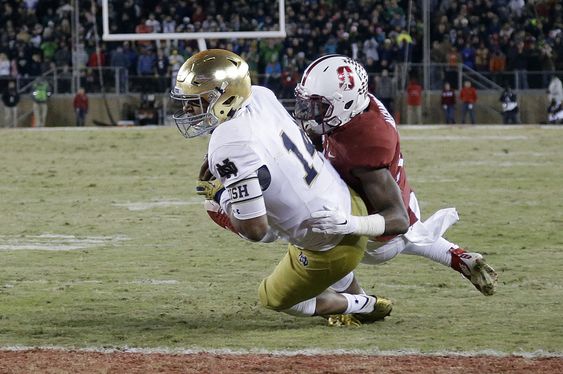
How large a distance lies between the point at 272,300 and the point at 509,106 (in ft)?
65.2

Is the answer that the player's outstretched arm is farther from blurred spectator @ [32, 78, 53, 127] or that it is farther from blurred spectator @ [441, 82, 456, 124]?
blurred spectator @ [32, 78, 53, 127]

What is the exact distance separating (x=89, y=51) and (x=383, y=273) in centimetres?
1904

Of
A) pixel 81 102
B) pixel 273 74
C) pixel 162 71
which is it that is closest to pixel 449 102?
pixel 273 74

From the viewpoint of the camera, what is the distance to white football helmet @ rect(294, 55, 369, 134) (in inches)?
214

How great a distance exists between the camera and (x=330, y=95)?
5422mm

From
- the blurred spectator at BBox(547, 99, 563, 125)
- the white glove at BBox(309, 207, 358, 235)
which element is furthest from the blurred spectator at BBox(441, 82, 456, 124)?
the white glove at BBox(309, 207, 358, 235)

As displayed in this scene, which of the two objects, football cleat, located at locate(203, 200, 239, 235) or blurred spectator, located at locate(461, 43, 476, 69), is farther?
blurred spectator, located at locate(461, 43, 476, 69)

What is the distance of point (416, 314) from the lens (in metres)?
6.24

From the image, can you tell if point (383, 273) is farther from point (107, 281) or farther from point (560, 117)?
point (560, 117)

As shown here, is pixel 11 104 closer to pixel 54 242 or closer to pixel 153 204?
pixel 153 204

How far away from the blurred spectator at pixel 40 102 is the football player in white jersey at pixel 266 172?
65.7 feet

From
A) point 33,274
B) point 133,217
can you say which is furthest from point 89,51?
point 33,274

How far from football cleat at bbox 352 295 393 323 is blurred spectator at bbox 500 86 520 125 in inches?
763

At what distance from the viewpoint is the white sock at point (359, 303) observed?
5.88 m
